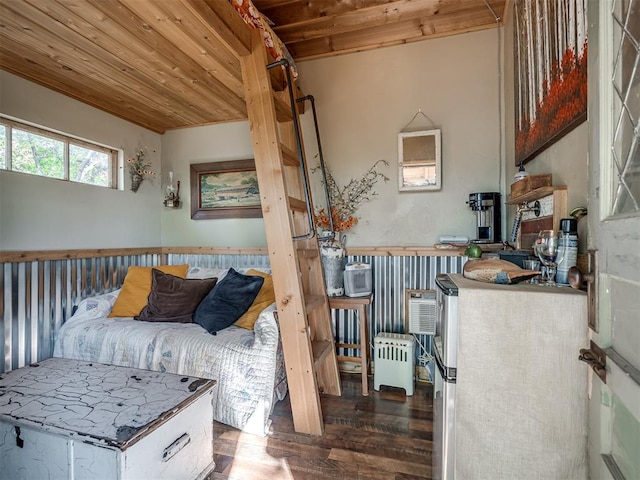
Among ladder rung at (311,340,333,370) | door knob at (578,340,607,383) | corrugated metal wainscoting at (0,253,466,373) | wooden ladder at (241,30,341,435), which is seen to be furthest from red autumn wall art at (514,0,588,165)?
ladder rung at (311,340,333,370)

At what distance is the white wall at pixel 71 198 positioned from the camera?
216 centimetres

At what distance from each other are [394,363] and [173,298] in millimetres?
1820

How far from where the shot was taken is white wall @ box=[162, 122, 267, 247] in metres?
3.09

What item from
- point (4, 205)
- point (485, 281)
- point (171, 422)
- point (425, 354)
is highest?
point (4, 205)

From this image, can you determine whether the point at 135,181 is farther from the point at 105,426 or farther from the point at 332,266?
the point at 105,426

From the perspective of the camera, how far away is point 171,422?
3.97 feet

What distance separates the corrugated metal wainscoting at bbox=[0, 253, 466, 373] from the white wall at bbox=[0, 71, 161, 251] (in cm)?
18

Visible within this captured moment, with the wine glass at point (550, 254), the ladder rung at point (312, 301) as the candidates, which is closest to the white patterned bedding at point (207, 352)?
the ladder rung at point (312, 301)

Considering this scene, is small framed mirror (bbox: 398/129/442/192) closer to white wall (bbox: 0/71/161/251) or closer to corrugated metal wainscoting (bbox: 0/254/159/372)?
white wall (bbox: 0/71/161/251)

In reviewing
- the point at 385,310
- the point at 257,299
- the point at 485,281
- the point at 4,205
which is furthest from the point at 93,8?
the point at 385,310

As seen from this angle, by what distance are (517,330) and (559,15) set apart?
1257mm

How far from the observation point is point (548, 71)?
1.37 metres

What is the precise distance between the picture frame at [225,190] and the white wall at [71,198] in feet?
1.69

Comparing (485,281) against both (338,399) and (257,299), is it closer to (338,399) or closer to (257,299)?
(338,399)
